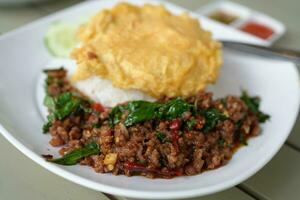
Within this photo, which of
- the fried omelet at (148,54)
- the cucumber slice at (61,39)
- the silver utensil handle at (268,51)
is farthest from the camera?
the cucumber slice at (61,39)

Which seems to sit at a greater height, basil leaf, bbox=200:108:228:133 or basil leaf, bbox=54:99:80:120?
basil leaf, bbox=200:108:228:133

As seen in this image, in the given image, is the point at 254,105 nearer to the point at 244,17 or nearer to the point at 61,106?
the point at 61,106

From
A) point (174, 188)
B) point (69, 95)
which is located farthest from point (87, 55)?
point (174, 188)

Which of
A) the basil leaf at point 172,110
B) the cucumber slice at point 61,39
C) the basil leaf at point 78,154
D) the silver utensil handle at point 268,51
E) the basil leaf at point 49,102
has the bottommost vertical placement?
the basil leaf at point 49,102

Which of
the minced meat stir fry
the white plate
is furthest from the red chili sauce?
the minced meat stir fry

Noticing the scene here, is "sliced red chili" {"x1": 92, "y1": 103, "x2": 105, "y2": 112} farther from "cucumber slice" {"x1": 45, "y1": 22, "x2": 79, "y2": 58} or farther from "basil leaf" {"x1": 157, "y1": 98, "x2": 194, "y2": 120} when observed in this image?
"cucumber slice" {"x1": 45, "y1": 22, "x2": 79, "y2": 58}

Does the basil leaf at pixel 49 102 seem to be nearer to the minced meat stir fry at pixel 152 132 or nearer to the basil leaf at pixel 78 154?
the minced meat stir fry at pixel 152 132

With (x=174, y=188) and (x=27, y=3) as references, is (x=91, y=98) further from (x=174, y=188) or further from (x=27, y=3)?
(x=27, y=3)

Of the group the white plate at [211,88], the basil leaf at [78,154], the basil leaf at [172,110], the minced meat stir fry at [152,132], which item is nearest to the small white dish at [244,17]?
the white plate at [211,88]
